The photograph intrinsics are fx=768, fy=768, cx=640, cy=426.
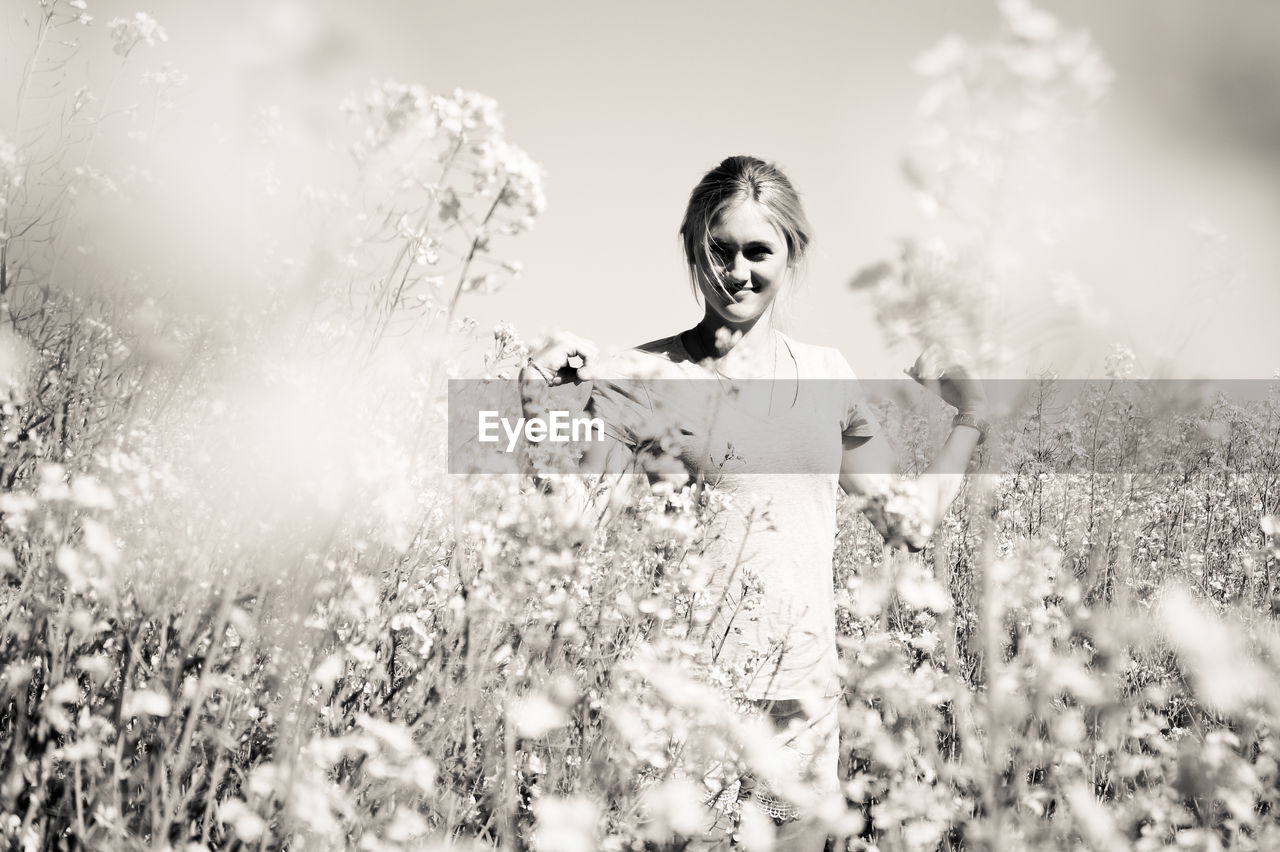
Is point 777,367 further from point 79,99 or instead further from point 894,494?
point 79,99

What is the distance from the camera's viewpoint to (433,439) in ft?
9.46

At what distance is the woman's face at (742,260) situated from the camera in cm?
226

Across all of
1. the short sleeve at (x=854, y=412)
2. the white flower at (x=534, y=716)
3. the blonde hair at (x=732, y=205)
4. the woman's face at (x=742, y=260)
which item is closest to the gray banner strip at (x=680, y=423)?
the short sleeve at (x=854, y=412)

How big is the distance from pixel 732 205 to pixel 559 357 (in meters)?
0.77

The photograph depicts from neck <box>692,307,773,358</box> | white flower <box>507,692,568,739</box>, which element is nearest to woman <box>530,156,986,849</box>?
neck <box>692,307,773,358</box>

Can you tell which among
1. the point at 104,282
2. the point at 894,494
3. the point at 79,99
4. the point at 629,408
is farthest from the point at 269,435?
the point at 104,282

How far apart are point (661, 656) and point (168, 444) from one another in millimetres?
2177

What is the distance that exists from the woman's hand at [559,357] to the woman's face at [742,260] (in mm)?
499

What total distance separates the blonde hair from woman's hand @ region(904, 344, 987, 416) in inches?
27.1

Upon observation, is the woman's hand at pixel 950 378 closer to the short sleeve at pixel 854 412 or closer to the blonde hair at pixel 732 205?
the short sleeve at pixel 854 412

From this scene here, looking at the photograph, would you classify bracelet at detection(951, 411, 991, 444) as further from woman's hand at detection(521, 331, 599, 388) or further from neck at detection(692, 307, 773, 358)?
woman's hand at detection(521, 331, 599, 388)

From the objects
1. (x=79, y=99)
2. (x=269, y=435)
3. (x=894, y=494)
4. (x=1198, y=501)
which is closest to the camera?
(x=269, y=435)

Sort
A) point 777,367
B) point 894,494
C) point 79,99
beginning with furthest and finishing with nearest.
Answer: point 79,99 < point 777,367 < point 894,494

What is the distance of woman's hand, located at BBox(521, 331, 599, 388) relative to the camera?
1.94 metres
